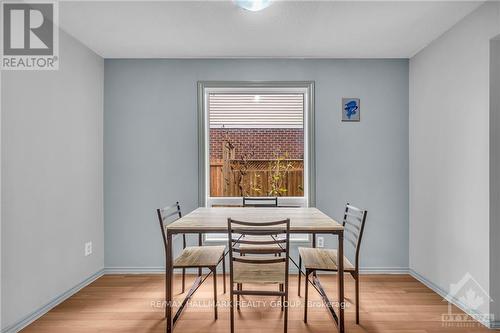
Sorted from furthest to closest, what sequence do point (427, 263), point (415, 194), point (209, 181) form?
point (209, 181) → point (415, 194) → point (427, 263)

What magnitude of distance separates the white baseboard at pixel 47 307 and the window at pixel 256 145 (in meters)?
1.30

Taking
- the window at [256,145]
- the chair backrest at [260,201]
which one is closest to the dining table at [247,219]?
the chair backrest at [260,201]

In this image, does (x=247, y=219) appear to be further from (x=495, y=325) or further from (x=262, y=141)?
(x=495, y=325)

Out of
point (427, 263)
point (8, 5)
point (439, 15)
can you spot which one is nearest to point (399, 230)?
point (427, 263)

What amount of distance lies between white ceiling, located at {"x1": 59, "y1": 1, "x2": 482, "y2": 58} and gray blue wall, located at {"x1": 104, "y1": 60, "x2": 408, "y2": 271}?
164mm

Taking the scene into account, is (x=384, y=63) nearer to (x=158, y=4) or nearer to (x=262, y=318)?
(x=158, y=4)

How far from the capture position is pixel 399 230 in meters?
3.27

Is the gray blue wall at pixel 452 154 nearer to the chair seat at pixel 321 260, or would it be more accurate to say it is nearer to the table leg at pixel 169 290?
the chair seat at pixel 321 260

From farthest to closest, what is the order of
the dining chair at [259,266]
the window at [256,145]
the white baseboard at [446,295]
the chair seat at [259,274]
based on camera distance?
1. the window at [256,145]
2. the white baseboard at [446,295]
3. the chair seat at [259,274]
4. the dining chair at [259,266]

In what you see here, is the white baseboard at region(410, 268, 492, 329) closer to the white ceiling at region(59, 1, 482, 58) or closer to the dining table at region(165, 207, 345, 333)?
the dining table at region(165, 207, 345, 333)

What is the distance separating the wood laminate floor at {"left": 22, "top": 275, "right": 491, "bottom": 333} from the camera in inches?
86.7

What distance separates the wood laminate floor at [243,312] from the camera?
7.22 feet

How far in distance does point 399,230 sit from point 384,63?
1.88m

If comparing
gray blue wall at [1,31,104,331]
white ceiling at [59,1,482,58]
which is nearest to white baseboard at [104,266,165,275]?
gray blue wall at [1,31,104,331]
